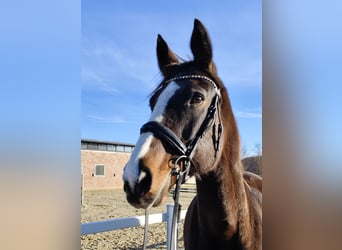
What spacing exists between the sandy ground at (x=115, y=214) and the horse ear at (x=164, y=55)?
12.3 inches

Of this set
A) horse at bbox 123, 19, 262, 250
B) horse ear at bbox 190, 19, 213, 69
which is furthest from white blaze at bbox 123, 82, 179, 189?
horse ear at bbox 190, 19, 213, 69

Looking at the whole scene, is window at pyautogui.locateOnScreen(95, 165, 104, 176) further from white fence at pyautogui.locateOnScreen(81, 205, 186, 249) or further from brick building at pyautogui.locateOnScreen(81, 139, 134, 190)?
white fence at pyautogui.locateOnScreen(81, 205, 186, 249)

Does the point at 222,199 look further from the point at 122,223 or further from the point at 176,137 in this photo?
the point at 122,223

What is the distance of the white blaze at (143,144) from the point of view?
622 millimetres

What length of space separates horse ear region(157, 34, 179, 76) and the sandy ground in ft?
1.03

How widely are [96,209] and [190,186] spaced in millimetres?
327

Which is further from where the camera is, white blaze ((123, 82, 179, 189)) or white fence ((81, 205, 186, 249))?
white fence ((81, 205, 186, 249))

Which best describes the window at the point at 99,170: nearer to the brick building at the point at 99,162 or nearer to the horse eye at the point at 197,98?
the brick building at the point at 99,162

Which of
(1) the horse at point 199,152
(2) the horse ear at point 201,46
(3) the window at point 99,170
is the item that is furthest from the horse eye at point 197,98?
(3) the window at point 99,170

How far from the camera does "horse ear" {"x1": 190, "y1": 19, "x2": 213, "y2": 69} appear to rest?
0.76 meters

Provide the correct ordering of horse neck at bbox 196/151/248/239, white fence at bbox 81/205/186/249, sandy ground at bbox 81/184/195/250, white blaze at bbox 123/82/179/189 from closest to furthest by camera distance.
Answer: white blaze at bbox 123/82/179/189 < horse neck at bbox 196/151/248/239 < sandy ground at bbox 81/184/195/250 < white fence at bbox 81/205/186/249

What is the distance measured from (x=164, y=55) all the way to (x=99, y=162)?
1.13 feet
